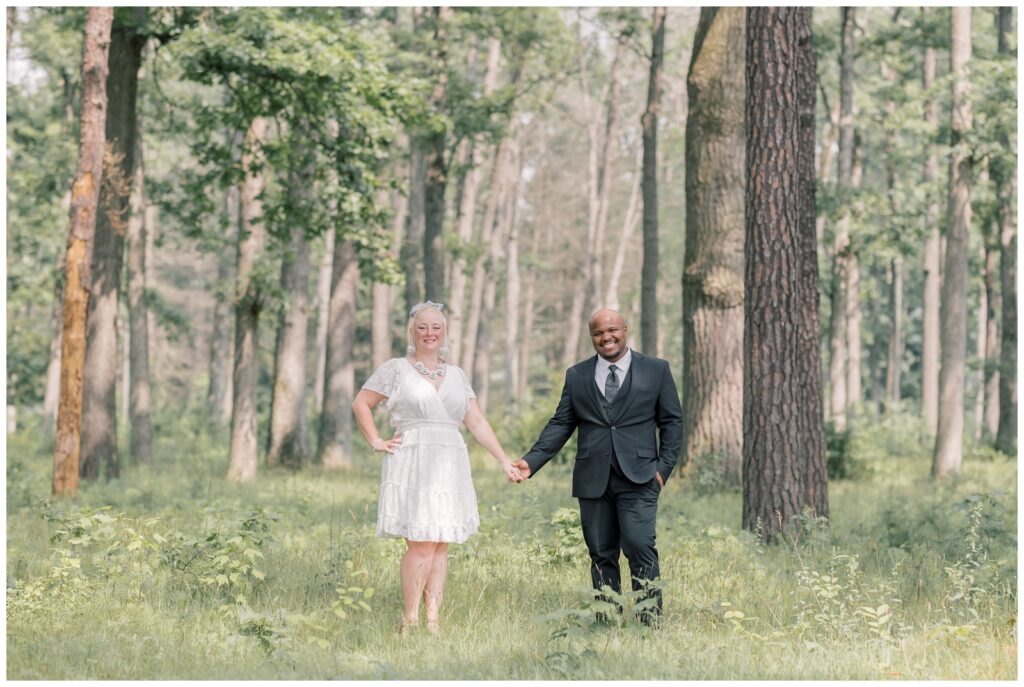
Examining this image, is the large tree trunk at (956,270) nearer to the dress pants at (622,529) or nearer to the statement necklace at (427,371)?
the dress pants at (622,529)

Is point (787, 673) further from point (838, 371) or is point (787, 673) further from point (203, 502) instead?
point (838, 371)

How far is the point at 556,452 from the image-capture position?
7.83 metres

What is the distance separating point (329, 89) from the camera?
17.7 metres

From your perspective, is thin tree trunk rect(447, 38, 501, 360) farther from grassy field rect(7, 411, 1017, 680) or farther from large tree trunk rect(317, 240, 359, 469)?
grassy field rect(7, 411, 1017, 680)

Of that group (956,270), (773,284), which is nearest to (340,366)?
(956,270)

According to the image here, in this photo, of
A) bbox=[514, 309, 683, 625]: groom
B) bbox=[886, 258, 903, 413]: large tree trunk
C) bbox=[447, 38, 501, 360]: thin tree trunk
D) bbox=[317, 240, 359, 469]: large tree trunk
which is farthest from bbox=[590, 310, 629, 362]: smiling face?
bbox=[886, 258, 903, 413]: large tree trunk

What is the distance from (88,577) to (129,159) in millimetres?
11701

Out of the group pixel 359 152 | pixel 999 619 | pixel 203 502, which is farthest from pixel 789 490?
pixel 359 152

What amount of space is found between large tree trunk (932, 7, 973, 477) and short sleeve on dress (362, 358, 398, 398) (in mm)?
14839

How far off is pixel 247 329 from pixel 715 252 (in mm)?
8672

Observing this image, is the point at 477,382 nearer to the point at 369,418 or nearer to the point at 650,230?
the point at 650,230

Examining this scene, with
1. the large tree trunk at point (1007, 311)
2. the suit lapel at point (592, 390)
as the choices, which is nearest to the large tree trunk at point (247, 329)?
the suit lapel at point (592, 390)

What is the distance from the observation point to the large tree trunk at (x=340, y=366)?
22.5 m

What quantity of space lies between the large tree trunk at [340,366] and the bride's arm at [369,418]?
48.1 feet
